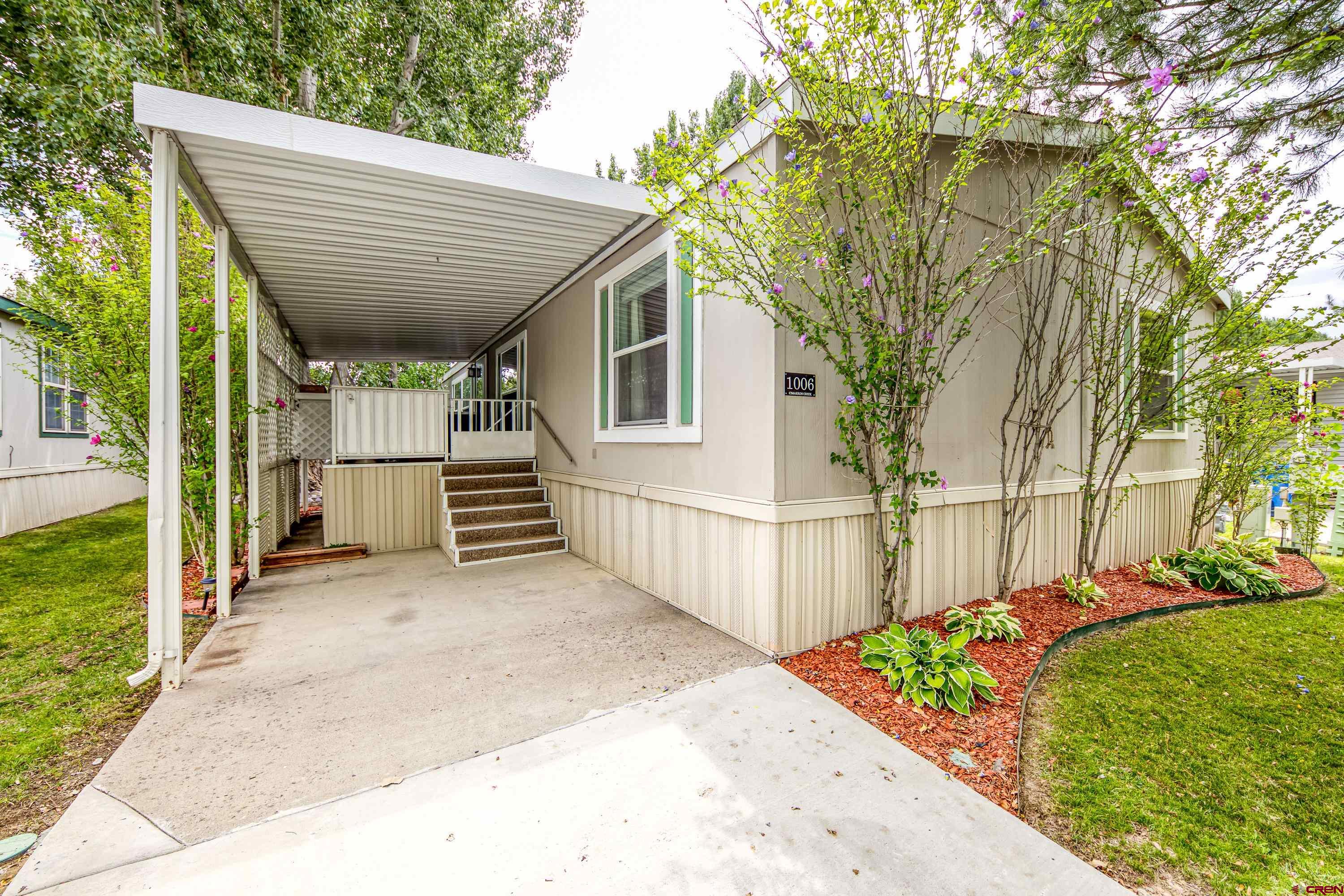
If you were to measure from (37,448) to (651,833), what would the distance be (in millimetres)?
10755

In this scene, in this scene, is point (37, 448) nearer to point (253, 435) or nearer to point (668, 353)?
point (253, 435)

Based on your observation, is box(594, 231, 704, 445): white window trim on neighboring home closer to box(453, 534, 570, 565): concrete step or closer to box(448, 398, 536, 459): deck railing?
box(453, 534, 570, 565): concrete step

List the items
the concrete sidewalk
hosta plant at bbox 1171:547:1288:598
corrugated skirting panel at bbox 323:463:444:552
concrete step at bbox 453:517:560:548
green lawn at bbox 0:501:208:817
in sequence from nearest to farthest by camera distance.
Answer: the concrete sidewalk
green lawn at bbox 0:501:208:817
hosta plant at bbox 1171:547:1288:598
concrete step at bbox 453:517:560:548
corrugated skirting panel at bbox 323:463:444:552

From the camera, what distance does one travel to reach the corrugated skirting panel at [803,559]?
3.13 metres

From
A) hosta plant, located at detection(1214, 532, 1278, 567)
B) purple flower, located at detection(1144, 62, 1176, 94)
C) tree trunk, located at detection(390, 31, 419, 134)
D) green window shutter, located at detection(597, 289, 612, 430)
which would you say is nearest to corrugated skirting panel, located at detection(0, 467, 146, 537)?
green window shutter, located at detection(597, 289, 612, 430)

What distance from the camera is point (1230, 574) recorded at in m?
4.55

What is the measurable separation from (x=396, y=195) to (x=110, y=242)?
3.98 m

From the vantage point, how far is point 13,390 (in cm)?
714

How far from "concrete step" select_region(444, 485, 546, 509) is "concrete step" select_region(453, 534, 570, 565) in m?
0.64

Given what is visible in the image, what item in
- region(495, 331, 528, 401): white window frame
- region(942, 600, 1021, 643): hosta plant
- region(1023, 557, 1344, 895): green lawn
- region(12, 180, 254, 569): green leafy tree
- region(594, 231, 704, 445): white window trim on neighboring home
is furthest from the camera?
region(495, 331, 528, 401): white window frame

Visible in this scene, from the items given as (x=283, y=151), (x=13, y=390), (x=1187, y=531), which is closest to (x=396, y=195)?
(x=283, y=151)

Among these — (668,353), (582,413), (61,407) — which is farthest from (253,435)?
(61,407)

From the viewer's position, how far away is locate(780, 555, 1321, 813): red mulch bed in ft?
7.08

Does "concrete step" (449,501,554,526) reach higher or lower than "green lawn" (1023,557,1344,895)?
higher
